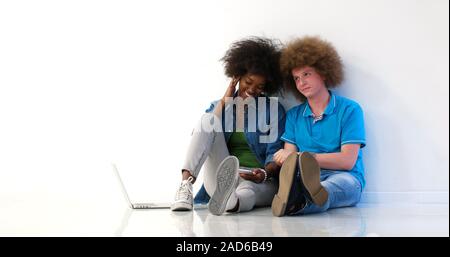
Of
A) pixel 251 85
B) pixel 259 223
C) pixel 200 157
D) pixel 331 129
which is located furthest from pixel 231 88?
pixel 259 223

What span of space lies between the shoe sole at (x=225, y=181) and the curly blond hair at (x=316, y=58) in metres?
0.69

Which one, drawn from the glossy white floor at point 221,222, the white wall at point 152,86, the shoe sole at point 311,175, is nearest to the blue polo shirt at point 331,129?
the white wall at point 152,86

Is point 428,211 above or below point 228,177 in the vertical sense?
below

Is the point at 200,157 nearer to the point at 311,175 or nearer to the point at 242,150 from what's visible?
the point at 242,150

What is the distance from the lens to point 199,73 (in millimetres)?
3115

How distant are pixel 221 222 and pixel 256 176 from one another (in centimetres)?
46

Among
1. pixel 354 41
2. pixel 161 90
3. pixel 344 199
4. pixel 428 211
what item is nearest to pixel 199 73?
pixel 161 90

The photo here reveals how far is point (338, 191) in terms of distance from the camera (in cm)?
255

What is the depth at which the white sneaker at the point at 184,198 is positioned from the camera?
265 centimetres

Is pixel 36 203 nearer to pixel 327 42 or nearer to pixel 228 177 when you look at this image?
pixel 228 177

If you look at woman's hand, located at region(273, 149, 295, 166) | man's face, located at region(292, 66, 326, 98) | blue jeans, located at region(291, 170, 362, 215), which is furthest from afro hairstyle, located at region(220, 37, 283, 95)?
blue jeans, located at region(291, 170, 362, 215)
